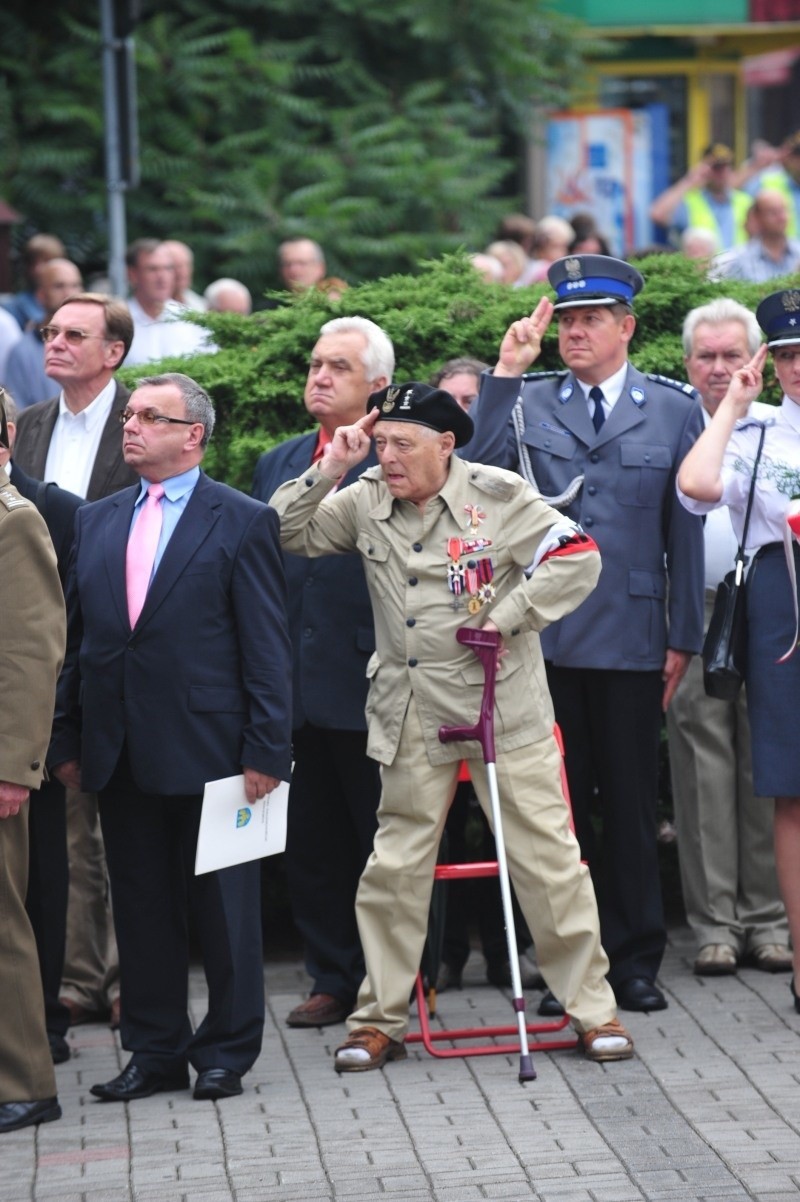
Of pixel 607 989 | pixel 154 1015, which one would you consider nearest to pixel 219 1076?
pixel 154 1015

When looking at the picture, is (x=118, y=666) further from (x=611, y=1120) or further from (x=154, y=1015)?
(x=611, y=1120)

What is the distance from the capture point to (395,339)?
848cm

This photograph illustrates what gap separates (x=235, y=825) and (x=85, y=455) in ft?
5.84

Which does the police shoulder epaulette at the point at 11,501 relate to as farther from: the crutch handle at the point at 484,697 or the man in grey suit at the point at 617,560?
the man in grey suit at the point at 617,560

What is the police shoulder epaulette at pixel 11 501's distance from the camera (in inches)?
249

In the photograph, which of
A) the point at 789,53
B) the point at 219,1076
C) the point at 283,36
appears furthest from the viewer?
the point at 789,53

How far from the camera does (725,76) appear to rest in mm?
22750

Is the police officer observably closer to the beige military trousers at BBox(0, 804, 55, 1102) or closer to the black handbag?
the beige military trousers at BBox(0, 804, 55, 1102)

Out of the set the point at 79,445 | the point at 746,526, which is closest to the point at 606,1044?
the point at 746,526

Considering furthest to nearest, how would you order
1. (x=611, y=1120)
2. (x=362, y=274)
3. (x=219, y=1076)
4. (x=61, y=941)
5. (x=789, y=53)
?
(x=789, y=53)
(x=362, y=274)
(x=61, y=941)
(x=219, y=1076)
(x=611, y=1120)

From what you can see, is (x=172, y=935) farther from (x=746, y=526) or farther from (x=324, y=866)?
(x=746, y=526)

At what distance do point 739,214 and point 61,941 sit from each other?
11.0 metres

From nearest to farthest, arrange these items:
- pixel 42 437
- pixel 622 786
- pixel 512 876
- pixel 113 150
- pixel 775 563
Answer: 1. pixel 512 876
2. pixel 775 563
3. pixel 622 786
4. pixel 42 437
5. pixel 113 150

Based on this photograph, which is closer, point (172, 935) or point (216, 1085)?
point (216, 1085)
